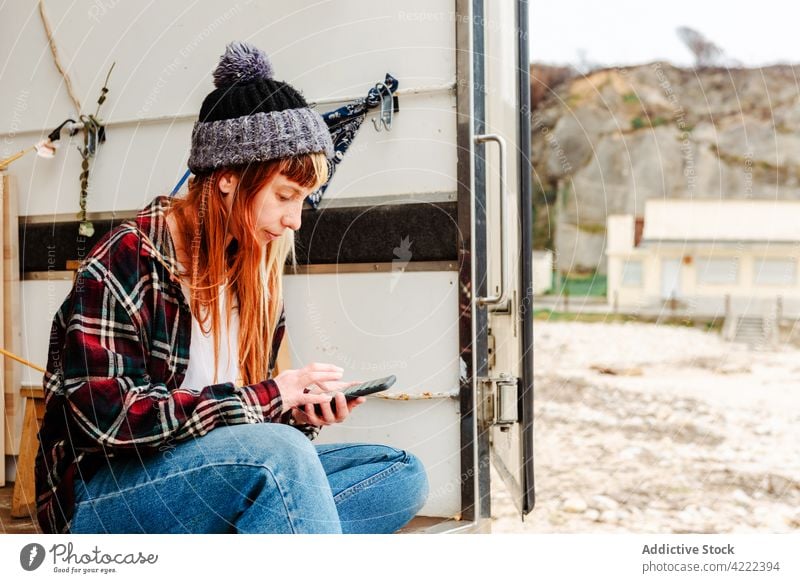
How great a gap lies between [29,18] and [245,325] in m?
0.77

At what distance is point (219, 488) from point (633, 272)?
4.62 feet

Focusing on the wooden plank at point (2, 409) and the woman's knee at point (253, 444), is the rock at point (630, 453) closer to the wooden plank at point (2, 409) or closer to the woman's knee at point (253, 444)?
the wooden plank at point (2, 409)

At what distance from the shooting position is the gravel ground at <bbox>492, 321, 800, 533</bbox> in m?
2.46

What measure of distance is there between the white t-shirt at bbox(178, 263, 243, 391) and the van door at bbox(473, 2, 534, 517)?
17.2 inches

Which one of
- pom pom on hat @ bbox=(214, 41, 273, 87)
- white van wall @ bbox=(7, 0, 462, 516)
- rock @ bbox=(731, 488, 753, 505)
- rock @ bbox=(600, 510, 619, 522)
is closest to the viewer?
pom pom on hat @ bbox=(214, 41, 273, 87)

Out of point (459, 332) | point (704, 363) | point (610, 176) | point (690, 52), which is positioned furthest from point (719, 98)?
point (459, 332)

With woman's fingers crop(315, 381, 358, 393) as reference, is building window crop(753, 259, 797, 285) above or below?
above

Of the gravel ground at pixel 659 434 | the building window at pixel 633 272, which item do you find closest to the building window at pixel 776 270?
the building window at pixel 633 272

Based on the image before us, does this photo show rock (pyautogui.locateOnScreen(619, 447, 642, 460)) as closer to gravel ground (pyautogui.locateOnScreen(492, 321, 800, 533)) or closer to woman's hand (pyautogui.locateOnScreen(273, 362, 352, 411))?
gravel ground (pyautogui.locateOnScreen(492, 321, 800, 533))

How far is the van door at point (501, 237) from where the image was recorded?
1.32 metres

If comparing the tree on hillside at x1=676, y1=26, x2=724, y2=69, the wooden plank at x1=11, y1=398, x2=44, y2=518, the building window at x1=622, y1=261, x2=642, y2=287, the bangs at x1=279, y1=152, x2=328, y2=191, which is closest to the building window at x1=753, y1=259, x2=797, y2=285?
the building window at x1=622, y1=261, x2=642, y2=287

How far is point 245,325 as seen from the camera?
3.58 feet

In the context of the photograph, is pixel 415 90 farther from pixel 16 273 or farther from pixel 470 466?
pixel 16 273

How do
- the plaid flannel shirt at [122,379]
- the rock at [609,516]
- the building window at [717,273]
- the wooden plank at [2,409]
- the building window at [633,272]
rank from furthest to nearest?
the rock at [609,516] < the building window at [633,272] < the building window at [717,273] < the wooden plank at [2,409] < the plaid flannel shirt at [122,379]
